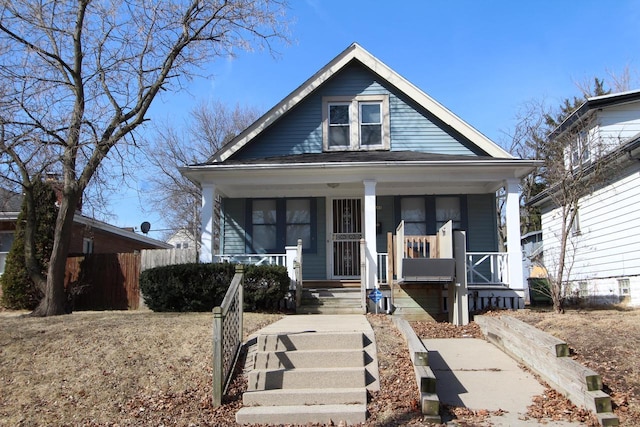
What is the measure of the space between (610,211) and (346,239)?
724 centimetres

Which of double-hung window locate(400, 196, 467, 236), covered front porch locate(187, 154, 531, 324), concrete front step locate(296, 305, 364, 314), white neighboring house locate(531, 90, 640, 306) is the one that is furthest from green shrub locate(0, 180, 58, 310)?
white neighboring house locate(531, 90, 640, 306)

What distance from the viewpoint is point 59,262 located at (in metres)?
11.8

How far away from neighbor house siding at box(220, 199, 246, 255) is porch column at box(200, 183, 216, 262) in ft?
6.27

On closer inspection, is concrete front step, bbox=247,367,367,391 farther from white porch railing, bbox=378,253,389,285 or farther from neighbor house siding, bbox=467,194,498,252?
neighbor house siding, bbox=467,194,498,252

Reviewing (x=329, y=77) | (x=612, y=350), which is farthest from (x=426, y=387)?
(x=329, y=77)

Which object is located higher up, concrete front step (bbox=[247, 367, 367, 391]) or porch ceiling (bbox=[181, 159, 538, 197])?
porch ceiling (bbox=[181, 159, 538, 197])

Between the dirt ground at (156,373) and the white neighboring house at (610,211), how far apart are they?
17.9ft

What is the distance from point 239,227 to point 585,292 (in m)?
10.4

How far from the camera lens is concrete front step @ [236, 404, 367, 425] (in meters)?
5.87

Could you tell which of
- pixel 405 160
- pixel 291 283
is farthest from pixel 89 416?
pixel 405 160

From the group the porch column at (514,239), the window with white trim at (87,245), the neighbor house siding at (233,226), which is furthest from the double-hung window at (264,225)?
the window with white trim at (87,245)

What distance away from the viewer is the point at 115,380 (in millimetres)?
6926

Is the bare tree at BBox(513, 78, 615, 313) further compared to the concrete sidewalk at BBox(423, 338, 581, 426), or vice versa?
the bare tree at BBox(513, 78, 615, 313)

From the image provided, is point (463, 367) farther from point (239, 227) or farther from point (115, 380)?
point (239, 227)
